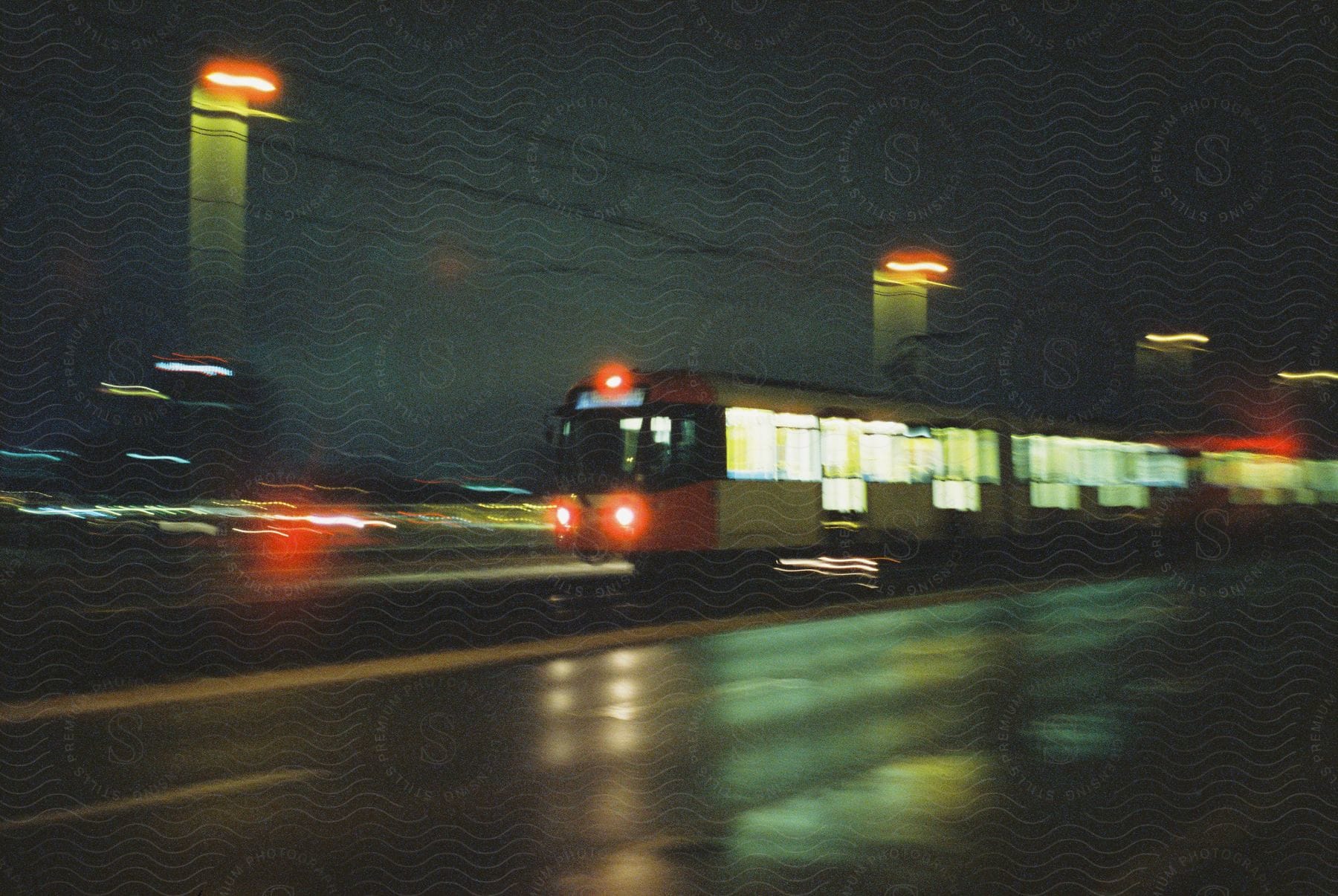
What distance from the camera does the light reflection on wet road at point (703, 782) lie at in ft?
14.9

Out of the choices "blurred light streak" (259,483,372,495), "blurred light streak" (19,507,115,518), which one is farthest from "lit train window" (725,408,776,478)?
"blurred light streak" (19,507,115,518)

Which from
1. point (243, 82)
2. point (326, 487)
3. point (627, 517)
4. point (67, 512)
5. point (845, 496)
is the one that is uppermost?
point (243, 82)

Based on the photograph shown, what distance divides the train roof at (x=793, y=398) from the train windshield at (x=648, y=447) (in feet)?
0.87

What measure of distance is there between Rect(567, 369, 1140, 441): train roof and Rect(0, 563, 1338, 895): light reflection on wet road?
22.2ft

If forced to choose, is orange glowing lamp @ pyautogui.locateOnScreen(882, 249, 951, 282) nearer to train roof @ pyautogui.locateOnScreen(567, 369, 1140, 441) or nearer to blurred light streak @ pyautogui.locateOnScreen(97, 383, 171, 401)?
train roof @ pyautogui.locateOnScreen(567, 369, 1140, 441)

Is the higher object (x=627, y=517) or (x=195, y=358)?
(x=195, y=358)

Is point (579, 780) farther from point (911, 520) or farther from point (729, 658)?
point (911, 520)

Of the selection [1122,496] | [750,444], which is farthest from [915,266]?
[1122,496]

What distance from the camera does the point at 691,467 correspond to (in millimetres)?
16219

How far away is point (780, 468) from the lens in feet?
57.0

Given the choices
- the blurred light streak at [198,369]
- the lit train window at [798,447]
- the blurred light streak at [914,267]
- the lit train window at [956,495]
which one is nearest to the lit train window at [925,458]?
the lit train window at [956,495]

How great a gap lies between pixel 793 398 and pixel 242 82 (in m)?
8.85

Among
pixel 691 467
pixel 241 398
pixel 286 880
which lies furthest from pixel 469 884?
pixel 241 398

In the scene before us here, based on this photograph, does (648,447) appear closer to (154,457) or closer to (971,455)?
(154,457)
